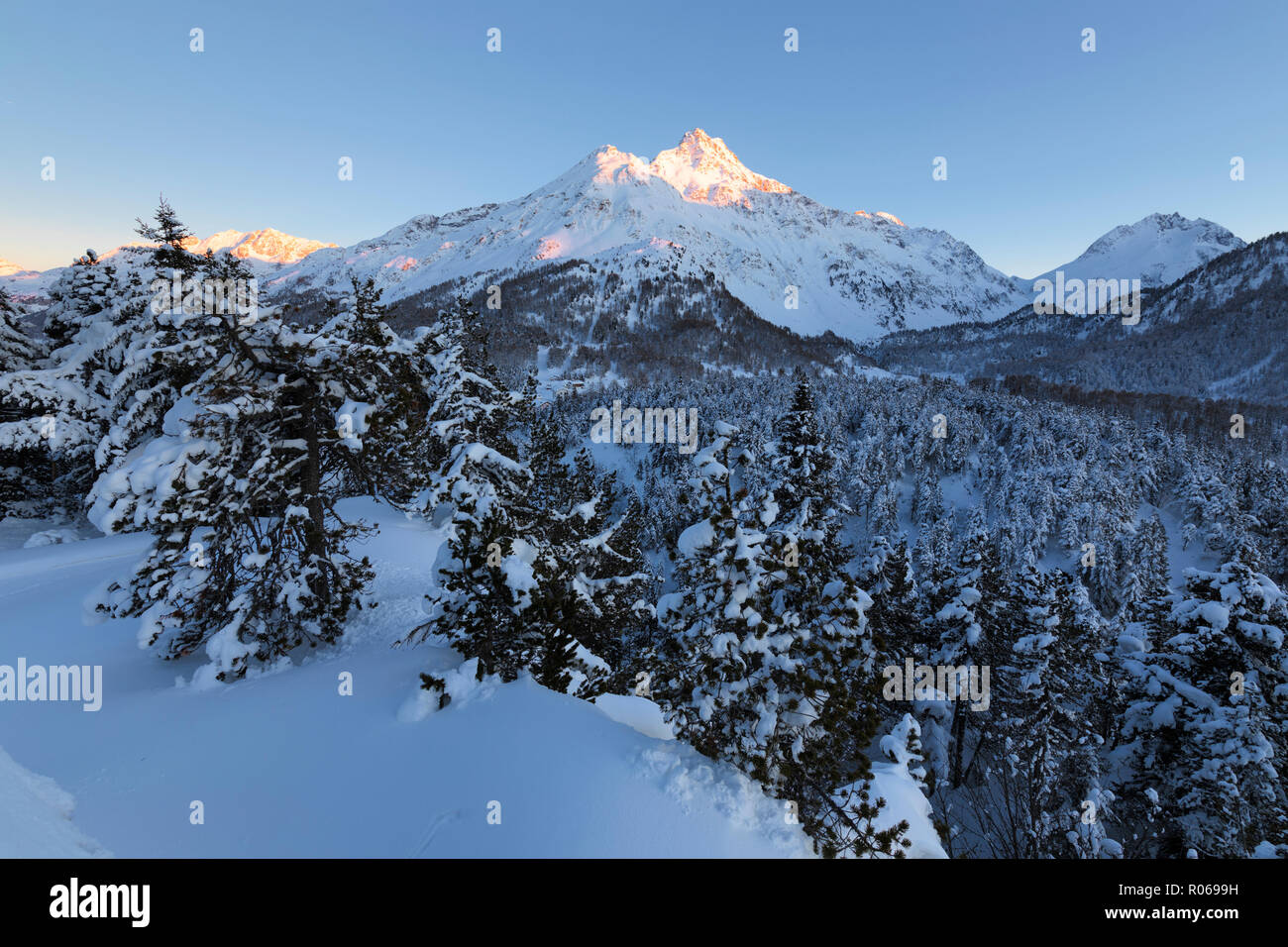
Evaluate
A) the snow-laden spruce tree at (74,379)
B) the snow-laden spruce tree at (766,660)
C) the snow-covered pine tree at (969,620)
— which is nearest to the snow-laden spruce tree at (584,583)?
the snow-laden spruce tree at (766,660)

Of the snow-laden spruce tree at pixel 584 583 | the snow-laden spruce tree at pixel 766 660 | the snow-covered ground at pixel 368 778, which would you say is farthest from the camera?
the snow-laden spruce tree at pixel 584 583

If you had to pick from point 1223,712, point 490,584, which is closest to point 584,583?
point 490,584

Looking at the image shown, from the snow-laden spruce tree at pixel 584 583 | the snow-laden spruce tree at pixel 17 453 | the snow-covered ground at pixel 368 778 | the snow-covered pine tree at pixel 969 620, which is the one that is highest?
the snow-laden spruce tree at pixel 17 453

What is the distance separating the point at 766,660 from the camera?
5.90m

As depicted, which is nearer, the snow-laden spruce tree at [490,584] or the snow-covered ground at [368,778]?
the snow-covered ground at [368,778]

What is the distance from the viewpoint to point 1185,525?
233 ft

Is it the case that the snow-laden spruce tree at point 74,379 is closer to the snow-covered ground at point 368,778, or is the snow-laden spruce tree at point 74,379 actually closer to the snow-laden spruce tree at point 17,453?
the snow-laden spruce tree at point 17,453

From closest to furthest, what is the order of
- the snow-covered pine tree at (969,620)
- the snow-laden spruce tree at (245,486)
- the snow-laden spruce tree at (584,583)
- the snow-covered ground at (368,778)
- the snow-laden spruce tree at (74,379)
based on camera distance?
the snow-covered ground at (368,778), the snow-laden spruce tree at (584,583), the snow-laden spruce tree at (245,486), the snow-laden spruce tree at (74,379), the snow-covered pine tree at (969,620)

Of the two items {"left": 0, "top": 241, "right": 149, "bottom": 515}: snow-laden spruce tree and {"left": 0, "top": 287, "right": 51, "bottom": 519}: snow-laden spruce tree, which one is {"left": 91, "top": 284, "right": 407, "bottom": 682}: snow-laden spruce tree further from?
{"left": 0, "top": 287, "right": 51, "bottom": 519}: snow-laden spruce tree

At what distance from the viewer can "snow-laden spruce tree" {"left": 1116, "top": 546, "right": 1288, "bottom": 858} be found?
14.1 m

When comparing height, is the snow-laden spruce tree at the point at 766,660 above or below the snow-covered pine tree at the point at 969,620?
above

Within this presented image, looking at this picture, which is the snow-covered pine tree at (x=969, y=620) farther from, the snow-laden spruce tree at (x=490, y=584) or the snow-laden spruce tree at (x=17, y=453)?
the snow-laden spruce tree at (x=17, y=453)

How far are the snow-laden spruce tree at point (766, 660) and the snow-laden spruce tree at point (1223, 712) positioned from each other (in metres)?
13.5

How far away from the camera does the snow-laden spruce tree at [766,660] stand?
5.82 m
